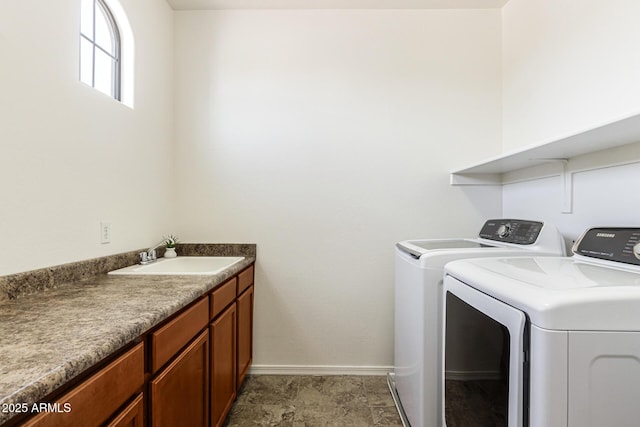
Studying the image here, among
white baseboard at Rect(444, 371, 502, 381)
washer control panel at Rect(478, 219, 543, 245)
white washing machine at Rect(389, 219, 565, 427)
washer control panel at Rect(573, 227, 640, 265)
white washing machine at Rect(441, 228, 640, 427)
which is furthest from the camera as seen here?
washer control panel at Rect(478, 219, 543, 245)

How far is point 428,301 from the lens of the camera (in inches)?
57.2

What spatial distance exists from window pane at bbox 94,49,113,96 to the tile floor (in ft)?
6.54

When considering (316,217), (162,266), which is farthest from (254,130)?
(162,266)

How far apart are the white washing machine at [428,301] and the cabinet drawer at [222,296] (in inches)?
38.6

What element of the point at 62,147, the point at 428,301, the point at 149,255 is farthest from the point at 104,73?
the point at 428,301

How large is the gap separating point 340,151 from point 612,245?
156cm

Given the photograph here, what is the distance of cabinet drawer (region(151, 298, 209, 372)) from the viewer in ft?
3.20

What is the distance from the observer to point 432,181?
2.26m

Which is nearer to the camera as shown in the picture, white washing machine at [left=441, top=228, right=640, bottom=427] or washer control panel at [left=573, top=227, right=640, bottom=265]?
white washing machine at [left=441, top=228, right=640, bottom=427]

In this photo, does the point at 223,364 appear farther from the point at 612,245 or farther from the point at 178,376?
the point at 612,245

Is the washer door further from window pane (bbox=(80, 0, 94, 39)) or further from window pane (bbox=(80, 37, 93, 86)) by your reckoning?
window pane (bbox=(80, 0, 94, 39))

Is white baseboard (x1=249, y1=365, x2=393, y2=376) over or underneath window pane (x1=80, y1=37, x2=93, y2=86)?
underneath

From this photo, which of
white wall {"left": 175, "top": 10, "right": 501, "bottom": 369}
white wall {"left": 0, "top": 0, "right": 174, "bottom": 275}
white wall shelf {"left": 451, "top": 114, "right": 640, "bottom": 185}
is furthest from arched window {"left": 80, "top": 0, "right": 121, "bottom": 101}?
white wall shelf {"left": 451, "top": 114, "right": 640, "bottom": 185}

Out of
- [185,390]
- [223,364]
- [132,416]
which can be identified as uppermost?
[132,416]
